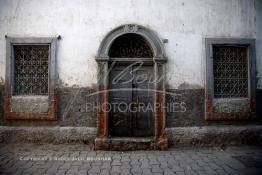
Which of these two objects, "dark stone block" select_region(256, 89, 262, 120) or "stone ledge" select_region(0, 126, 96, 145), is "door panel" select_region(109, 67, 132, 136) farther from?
"dark stone block" select_region(256, 89, 262, 120)

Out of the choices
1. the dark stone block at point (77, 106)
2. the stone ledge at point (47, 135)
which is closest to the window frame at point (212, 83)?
the dark stone block at point (77, 106)

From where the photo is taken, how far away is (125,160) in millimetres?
5203

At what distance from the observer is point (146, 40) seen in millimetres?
6289

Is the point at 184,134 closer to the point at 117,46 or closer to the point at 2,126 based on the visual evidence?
the point at 117,46

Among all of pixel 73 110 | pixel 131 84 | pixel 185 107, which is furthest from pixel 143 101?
pixel 73 110

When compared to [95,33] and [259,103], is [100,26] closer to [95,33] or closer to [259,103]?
[95,33]

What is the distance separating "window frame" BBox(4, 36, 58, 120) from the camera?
6250mm

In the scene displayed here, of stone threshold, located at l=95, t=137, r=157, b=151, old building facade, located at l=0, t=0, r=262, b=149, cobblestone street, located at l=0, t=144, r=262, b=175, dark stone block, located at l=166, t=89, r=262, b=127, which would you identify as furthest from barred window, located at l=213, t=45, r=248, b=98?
stone threshold, located at l=95, t=137, r=157, b=151

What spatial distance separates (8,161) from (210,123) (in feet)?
16.2

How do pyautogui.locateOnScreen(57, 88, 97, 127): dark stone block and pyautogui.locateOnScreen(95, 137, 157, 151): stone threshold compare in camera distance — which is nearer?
pyautogui.locateOnScreen(95, 137, 157, 151): stone threshold

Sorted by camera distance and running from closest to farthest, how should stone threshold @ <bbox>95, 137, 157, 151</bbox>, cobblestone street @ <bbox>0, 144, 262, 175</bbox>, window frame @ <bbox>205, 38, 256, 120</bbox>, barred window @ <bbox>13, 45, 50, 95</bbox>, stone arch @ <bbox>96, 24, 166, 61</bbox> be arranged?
cobblestone street @ <bbox>0, 144, 262, 175</bbox>, stone threshold @ <bbox>95, 137, 157, 151</bbox>, stone arch @ <bbox>96, 24, 166, 61</bbox>, window frame @ <bbox>205, 38, 256, 120</bbox>, barred window @ <bbox>13, 45, 50, 95</bbox>

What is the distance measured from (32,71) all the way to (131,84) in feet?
8.86

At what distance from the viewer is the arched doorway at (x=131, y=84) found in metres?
6.21

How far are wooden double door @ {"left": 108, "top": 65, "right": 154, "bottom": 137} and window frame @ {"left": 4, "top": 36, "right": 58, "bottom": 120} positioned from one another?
1.51 meters
